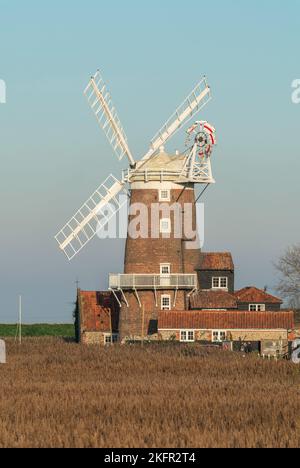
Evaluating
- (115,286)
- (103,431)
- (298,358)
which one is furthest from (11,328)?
(103,431)

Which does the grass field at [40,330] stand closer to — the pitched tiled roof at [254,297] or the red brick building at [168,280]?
the pitched tiled roof at [254,297]

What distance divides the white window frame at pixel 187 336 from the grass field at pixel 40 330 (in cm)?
2885

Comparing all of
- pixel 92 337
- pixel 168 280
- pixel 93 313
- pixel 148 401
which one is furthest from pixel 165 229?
pixel 148 401

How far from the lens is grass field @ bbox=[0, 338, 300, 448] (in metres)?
24.9

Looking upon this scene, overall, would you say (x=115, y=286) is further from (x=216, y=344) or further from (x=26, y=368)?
(x=26, y=368)

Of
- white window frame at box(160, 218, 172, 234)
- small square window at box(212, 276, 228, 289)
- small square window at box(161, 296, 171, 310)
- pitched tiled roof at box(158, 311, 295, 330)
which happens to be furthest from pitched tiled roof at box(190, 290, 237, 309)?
white window frame at box(160, 218, 172, 234)

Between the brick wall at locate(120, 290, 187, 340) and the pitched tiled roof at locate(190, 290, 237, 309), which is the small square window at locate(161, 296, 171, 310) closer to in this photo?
the brick wall at locate(120, 290, 187, 340)

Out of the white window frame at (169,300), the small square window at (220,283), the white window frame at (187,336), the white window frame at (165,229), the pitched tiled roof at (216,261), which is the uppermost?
the white window frame at (165,229)

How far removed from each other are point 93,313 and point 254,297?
973 cm

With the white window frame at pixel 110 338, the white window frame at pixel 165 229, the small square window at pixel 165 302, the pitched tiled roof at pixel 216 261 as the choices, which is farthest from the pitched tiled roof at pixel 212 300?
the white window frame at pixel 165 229

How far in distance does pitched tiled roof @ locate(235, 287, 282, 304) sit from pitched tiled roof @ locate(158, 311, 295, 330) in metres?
4.94

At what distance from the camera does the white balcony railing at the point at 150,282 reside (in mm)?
66812

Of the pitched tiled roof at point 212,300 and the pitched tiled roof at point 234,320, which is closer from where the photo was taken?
the pitched tiled roof at point 234,320

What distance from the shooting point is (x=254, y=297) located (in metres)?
74.9
